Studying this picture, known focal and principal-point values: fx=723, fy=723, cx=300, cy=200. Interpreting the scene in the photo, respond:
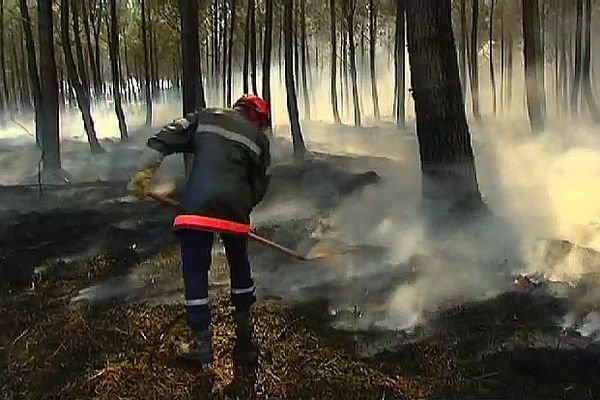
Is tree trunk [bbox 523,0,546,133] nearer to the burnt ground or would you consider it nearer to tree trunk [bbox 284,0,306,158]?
tree trunk [bbox 284,0,306,158]

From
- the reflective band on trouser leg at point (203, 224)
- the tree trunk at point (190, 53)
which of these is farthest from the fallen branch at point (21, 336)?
the tree trunk at point (190, 53)

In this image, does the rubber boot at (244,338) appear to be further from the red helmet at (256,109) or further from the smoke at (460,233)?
the red helmet at (256,109)

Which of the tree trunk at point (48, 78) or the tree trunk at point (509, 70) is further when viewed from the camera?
the tree trunk at point (509, 70)

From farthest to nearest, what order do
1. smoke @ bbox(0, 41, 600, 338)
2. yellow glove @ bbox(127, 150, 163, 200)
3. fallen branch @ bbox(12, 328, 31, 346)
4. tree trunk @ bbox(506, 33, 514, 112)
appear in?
tree trunk @ bbox(506, 33, 514, 112), smoke @ bbox(0, 41, 600, 338), fallen branch @ bbox(12, 328, 31, 346), yellow glove @ bbox(127, 150, 163, 200)

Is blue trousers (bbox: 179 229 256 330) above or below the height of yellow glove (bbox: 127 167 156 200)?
below

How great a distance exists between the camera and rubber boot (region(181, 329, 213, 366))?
4.05 m

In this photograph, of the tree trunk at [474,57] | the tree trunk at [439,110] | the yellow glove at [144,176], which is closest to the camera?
the yellow glove at [144,176]

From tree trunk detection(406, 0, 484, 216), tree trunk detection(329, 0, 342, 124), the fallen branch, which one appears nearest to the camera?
the fallen branch

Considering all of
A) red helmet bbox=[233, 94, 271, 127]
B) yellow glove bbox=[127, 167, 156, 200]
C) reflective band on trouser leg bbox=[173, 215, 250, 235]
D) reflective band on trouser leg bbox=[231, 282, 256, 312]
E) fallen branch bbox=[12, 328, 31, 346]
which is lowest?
fallen branch bbox=[12, 328, 31, 346]

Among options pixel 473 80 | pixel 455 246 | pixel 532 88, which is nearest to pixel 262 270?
pixel 455 246

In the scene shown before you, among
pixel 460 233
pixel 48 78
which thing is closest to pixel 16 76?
pixel 48 78

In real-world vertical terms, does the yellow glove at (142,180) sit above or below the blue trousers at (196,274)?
above

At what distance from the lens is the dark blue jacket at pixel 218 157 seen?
161 inches

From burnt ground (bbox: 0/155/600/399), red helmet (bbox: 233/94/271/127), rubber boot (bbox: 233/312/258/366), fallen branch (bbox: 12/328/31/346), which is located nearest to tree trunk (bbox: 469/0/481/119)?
burnt ground (bbox: 0/155/600/399)
